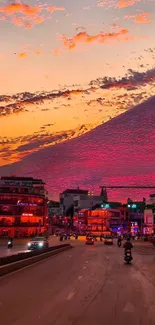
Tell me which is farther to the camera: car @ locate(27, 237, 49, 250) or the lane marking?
car @ locate(27, 237, 49, 250)

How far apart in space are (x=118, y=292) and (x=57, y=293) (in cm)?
220

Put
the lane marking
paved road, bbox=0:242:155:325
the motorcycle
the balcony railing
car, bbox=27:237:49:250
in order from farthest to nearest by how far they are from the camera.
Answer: the balcony railing < car, bbox=27:237:49:250 < the motorcycle < the lane marking < paved road, bbox=0:242:155:325

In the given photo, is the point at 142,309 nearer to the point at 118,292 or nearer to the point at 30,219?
the point at 118,292

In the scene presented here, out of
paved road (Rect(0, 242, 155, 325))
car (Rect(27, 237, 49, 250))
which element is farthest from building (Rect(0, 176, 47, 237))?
paved road (Rect(0, 242, 155, 325))

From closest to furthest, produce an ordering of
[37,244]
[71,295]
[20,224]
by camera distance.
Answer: [71,295] < [37,244] < [20,224]

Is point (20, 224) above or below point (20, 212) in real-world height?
below

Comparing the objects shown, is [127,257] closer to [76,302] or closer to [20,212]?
[76,302]

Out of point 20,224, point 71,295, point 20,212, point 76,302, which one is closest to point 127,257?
point 71,295

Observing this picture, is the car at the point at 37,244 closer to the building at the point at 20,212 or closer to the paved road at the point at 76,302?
the paved road at the point at 76,302

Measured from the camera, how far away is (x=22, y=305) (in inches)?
556

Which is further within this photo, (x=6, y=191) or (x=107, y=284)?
(x=6, y=191)

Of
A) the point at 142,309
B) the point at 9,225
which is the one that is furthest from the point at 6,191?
the point at 142,309

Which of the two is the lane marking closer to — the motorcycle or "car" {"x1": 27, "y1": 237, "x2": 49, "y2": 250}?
the motorcycle

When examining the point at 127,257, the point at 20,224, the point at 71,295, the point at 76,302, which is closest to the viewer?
the point at 76,302
